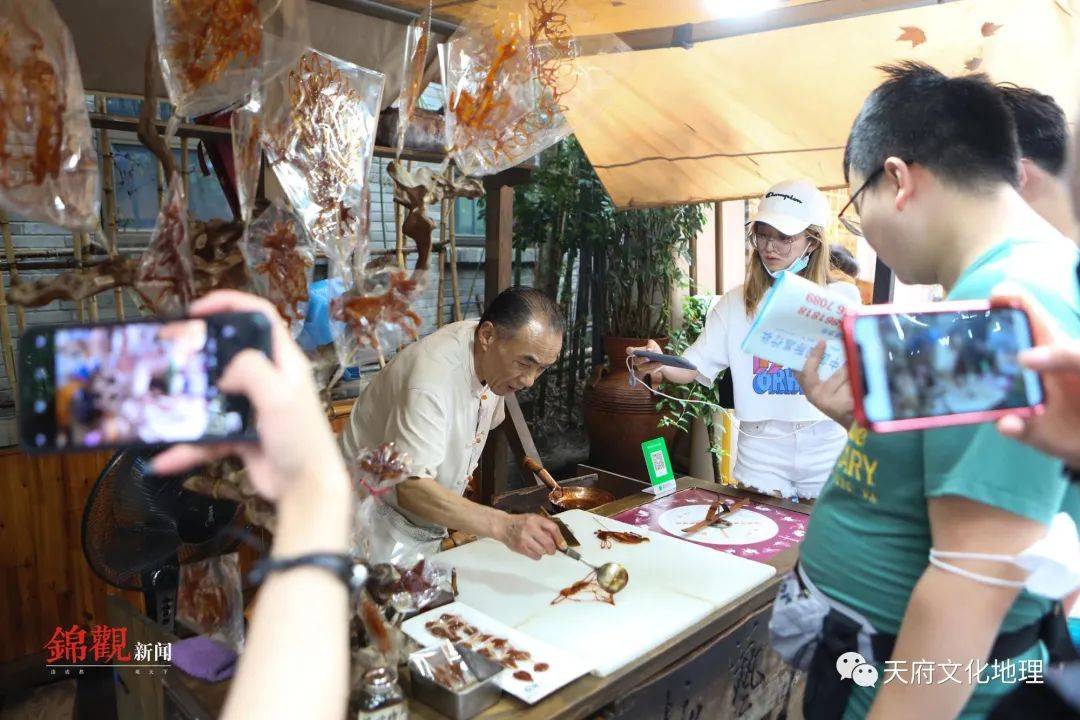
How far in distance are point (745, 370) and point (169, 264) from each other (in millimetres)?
2342

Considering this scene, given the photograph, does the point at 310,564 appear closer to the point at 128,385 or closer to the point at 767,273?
the point at 128,385

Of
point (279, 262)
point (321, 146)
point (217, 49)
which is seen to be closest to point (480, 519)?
point (279, 262)

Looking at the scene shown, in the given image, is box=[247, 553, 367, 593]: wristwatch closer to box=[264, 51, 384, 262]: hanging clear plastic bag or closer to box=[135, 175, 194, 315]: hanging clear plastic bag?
box=[135, 175, 194, 315]: hanging clear plastic bag

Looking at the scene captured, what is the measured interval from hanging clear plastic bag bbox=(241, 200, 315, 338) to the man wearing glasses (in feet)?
3.68

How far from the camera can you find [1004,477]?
38.8 inches

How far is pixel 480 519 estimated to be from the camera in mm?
2012

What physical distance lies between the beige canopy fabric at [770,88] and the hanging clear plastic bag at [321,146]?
925 millimetres

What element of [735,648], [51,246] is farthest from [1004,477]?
[51,246]

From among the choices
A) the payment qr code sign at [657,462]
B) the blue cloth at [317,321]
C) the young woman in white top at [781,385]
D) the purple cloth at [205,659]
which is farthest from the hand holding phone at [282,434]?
the young woman in white top at [781,385]

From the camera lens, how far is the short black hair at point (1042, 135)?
5.30ft

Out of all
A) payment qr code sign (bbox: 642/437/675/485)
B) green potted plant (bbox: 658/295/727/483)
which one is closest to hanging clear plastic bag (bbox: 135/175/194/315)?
payment qr code sign (bbox: 642/437/675/485)

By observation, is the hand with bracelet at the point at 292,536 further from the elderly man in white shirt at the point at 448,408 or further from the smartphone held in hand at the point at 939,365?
the elderly man in white shirt at the point at 448,408

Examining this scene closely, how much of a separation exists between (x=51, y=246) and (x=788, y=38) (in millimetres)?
3772

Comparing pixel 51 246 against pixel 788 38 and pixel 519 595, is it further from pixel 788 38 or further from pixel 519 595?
pixel 788 38
